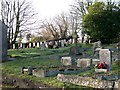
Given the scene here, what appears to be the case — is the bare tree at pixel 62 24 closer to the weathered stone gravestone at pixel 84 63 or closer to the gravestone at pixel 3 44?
the gravestone at pixel 3 44

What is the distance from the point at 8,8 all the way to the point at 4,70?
3524 cm

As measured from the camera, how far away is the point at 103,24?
136 feet

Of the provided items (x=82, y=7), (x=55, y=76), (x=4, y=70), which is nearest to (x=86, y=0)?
(x=82, y=7)

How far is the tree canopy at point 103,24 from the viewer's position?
4156cm

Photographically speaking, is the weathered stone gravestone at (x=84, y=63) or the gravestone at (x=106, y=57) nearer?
the gravestone at (x=106, y=57)

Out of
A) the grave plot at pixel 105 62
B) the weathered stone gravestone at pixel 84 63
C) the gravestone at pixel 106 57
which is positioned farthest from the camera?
the weathered stone gravestone at pixel 84 63

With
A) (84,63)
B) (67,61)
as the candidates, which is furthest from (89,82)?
(67,61)

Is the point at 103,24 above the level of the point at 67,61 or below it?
above

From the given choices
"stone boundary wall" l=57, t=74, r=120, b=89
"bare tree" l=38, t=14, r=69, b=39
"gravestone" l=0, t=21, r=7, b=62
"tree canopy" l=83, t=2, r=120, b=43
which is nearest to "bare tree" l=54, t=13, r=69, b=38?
"bare tree" l=38, t=14, r=69, b=39

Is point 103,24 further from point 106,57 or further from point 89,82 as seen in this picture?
point 89,82

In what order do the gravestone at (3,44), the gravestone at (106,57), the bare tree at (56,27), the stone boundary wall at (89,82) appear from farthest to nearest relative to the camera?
the bare tree at (56,27)
the gravestone at (3,44)
the gravestone at (106,57)
the stone boundary wall at (89,82)

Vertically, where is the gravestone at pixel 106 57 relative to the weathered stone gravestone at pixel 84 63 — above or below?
above

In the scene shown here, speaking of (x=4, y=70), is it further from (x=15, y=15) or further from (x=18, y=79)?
(x=15, y=15)

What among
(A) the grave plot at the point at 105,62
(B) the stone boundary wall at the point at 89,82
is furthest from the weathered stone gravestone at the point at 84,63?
(B) the stone boundary wall at the point at 89,82
